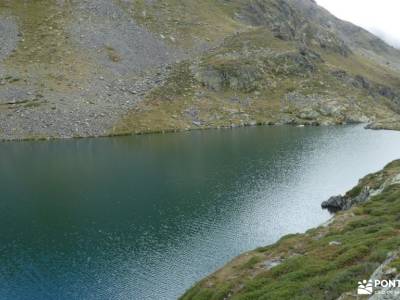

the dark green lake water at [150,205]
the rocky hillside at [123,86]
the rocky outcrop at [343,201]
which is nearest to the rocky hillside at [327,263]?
the dark green lake water at [150,205]

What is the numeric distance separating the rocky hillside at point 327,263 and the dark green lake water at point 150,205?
25.1 ft

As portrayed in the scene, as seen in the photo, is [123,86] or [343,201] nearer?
[343,201]

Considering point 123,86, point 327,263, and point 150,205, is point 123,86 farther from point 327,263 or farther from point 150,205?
point 327,263

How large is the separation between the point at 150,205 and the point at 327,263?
4373 cm

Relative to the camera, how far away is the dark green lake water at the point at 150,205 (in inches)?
1797

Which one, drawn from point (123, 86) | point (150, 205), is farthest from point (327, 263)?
point (123, 86)

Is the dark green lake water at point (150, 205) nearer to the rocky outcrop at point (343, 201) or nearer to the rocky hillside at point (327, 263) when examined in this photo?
the rocky outcrop at point (343, 201)

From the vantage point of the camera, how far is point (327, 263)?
29531 mm

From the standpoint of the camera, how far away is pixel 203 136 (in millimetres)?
143875

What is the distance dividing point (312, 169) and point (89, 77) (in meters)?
105

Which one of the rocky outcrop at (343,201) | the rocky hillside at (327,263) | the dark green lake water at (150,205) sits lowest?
the dark green lake water at (150,205)

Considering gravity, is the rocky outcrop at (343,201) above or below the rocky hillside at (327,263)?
below

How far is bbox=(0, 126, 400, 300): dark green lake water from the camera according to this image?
45.7m

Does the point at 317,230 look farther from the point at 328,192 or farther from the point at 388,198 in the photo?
the point at 328,192
